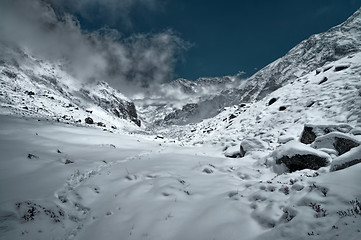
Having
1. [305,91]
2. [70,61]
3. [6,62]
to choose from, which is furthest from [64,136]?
[70,61]

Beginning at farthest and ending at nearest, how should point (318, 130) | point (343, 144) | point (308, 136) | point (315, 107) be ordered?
point (315, 107), point (308, 136), point (318, 130), point (343, 144)

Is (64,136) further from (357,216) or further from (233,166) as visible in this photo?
(357,216)

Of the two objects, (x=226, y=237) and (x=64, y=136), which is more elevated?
(x=64, y=136)

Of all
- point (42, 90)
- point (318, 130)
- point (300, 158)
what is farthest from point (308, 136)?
point (42, 90)

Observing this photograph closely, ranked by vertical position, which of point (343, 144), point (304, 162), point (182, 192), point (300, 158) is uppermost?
point (343, 144)

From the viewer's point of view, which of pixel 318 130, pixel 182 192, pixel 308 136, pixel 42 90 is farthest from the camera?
pixel 42 90

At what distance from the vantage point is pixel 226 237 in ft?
15.4

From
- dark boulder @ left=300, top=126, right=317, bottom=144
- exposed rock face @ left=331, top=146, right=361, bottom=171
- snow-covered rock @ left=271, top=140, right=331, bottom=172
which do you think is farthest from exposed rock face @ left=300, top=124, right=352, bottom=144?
exposed rock face @ left=331, top=146, right=361, bottom=171

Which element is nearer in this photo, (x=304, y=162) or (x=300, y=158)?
(x=304, y=162)

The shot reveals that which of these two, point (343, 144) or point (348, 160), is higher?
point (343, 144)

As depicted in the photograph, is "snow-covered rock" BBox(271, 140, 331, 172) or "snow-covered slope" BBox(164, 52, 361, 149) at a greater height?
"snow-covered slope" BBox(164, 52, 361, 149)

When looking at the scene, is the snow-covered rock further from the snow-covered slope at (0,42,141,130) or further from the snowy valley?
the snow-covered slope at (0,42,141,130)

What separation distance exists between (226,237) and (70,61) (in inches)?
8938

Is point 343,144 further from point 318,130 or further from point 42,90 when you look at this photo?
point 42,90
